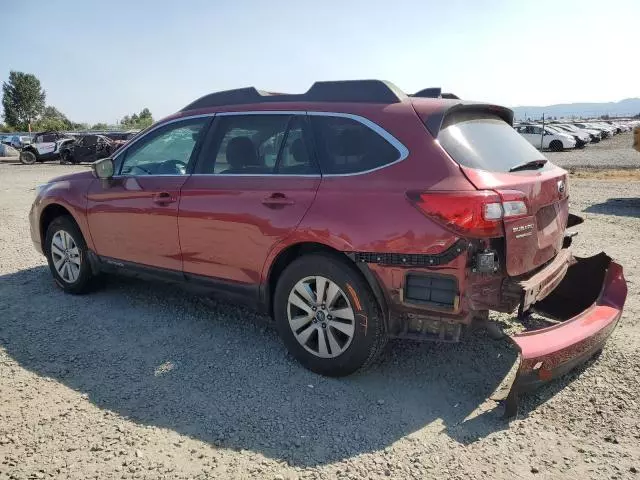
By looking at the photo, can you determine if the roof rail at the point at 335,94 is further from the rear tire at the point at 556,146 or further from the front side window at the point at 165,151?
the rear tire at the point at 556,146

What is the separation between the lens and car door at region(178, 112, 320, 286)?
3.61m

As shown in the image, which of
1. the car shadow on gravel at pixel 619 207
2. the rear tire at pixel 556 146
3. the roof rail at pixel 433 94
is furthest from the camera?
the rear tire at pixel 556 146

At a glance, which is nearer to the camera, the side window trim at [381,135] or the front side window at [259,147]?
the side window trim at [381,135]

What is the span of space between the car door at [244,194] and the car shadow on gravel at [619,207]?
7.98 meters

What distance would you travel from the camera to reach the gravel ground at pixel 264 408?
8.97ft

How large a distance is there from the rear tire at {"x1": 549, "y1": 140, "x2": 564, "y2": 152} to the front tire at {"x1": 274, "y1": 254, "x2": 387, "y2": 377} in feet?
100

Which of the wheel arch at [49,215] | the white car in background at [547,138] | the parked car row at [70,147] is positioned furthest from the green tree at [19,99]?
the wheel arch at [49,215]

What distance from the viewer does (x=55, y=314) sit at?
479cm

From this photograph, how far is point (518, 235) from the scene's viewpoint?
305cm

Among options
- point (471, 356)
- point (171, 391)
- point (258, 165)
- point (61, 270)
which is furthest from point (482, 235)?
point (61, 270)

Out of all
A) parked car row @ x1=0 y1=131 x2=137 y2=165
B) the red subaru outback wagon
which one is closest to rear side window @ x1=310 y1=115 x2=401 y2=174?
the red subaru outback wagon

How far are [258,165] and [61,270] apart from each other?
9.33 feet

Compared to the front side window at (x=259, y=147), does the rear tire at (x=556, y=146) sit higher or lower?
lower

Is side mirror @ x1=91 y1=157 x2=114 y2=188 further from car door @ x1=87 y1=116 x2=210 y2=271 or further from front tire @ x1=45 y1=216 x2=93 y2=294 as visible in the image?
front tire @ x1=45 y1=216 x2=93 y2=294
